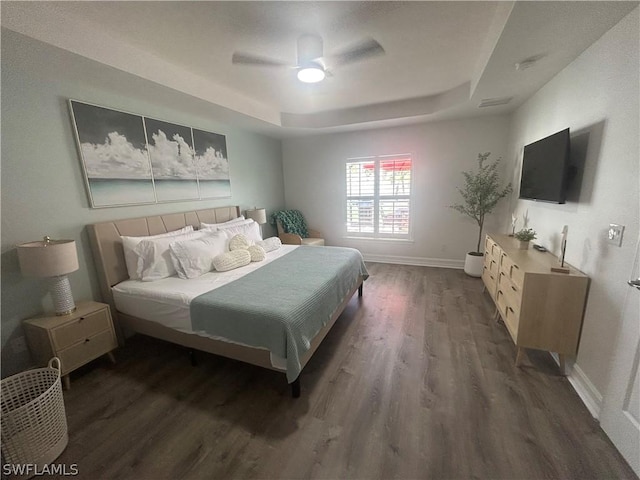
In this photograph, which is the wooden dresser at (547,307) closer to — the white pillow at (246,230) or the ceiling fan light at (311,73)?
the ceiling fan light at (311,73)

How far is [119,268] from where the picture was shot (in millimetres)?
2475

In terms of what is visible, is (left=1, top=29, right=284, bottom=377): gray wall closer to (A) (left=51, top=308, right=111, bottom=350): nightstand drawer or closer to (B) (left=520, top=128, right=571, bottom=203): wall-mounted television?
(A) (left=51, top=308, right=111, bottom=350): nightstand drawer

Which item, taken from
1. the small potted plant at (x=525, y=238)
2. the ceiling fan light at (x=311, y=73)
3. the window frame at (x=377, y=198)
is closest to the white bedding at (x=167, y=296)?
the ceiling fan light at (x=311, y=73)

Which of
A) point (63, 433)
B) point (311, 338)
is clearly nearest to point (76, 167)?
point (63, 433)

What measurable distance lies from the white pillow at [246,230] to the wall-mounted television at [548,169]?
3081mm

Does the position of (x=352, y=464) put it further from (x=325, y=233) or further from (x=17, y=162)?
(x=325, y=233)

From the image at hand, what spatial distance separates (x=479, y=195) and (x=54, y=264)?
15.7ft

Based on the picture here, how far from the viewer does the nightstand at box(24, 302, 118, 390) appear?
1.84 metres

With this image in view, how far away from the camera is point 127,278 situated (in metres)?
2.54

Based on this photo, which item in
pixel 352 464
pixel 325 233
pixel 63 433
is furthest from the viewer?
pixel 325 233

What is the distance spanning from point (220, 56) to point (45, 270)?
86.6 inches

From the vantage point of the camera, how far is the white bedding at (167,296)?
2016mm

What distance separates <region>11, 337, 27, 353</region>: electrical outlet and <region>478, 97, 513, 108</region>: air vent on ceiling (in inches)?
196

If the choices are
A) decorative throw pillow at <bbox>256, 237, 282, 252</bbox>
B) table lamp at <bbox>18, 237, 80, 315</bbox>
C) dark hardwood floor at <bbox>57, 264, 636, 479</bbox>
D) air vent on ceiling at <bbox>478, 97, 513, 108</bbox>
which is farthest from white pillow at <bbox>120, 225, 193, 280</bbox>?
air vent on ceiling at <bbox>478, 97, 513, 108</bbox>
